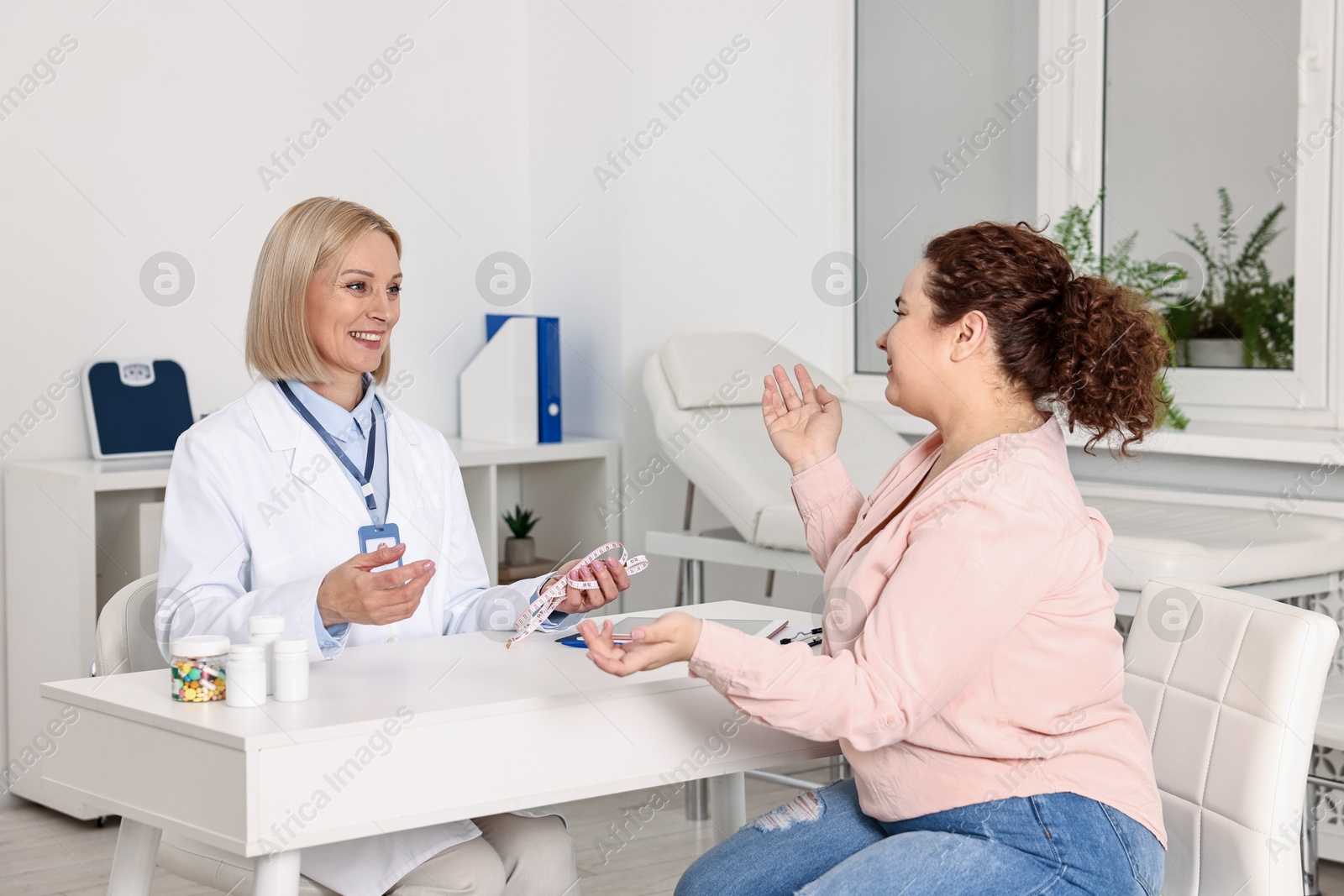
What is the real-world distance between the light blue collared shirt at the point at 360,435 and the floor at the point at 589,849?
1.04 meters

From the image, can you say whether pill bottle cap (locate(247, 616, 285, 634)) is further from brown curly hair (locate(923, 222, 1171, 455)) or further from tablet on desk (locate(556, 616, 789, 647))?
brown curly hair (locate(923, 222, 1171, 455))

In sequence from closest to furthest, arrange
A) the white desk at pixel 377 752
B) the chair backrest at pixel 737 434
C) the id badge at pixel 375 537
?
1. the white desk at pixel 377 752
2. the id badge at pixel 375 537
3. the chair backrest at pixel 737 434

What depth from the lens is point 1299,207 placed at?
287 centimetres

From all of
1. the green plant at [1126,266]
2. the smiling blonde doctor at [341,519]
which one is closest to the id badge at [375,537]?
the smiling blonde doctor at [341,519]

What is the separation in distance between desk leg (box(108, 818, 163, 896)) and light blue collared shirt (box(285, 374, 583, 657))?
0.52 meters

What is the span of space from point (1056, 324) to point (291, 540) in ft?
3.45

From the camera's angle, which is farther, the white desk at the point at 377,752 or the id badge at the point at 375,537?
the id badge at the point at 375,537

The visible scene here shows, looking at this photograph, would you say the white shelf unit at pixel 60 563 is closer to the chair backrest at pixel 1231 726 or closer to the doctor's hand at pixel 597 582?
the doctor's hand at pixel 597 582

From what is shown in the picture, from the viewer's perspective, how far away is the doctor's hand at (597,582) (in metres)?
1.79

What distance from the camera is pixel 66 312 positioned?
335 centimetres

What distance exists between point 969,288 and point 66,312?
8.44 feet

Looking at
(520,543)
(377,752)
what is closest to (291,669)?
(377,752)

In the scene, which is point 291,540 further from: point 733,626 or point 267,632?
point 733,626

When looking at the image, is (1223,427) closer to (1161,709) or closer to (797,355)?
(797,355)
